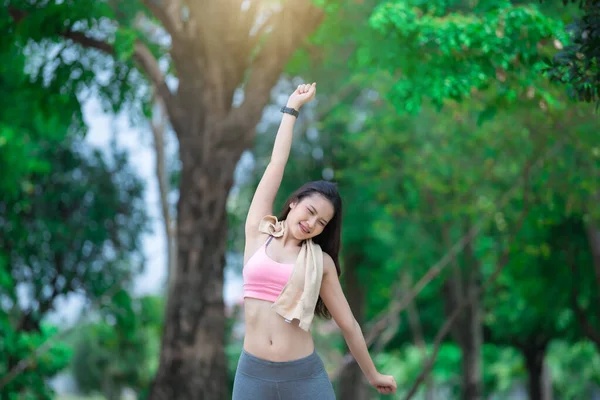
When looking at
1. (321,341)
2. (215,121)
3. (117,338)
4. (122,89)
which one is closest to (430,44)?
(215,121)

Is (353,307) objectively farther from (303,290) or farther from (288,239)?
(303,290)

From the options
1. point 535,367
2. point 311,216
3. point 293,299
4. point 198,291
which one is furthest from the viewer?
point 535,367

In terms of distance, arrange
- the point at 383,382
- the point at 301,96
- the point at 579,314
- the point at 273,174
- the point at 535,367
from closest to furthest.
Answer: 1. the point at 383,382
2. the point at 273,174
3. the point at 301,96
4. the point at 579,314
5. the point at 535,367

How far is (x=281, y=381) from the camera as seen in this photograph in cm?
383

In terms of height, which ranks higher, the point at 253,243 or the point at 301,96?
the point at 301,96

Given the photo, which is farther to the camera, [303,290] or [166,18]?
[166,18]

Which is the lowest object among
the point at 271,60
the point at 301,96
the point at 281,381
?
the point at 271,60

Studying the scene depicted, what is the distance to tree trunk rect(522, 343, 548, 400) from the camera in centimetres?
2412

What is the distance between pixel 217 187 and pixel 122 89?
231 centimetres

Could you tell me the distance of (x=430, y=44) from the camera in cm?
852

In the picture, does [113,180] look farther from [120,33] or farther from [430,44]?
[430,44]

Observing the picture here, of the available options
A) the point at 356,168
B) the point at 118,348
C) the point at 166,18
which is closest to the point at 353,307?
the point at 356,168

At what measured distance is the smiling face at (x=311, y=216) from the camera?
155 inches

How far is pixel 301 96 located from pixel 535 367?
21.7 m
